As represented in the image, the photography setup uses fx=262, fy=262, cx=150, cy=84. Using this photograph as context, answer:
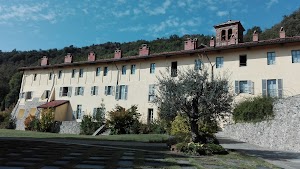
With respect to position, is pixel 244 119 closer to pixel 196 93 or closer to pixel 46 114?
pixel 196 93

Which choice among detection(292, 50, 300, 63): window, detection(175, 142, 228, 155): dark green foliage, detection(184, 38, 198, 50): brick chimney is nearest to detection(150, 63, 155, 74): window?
detection(184, 38, 198, 50): brick chimney

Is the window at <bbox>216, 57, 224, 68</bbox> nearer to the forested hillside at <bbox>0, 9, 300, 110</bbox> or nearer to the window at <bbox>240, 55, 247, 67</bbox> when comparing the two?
the window at <bbox>240, 55, 247, 67</bbox>

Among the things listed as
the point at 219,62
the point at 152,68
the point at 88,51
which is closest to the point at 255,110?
the point at 219,62

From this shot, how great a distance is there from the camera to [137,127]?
23.9 meters

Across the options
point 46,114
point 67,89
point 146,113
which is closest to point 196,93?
point 146,113

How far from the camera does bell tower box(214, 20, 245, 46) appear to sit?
28.6 m

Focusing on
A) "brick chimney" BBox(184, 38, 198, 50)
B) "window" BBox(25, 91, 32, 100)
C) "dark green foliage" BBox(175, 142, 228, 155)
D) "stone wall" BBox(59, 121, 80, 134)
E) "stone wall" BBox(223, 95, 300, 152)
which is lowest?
"stone wall" BBox(59, 121, 80, 134)

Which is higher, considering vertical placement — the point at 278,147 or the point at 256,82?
the point at 256,82

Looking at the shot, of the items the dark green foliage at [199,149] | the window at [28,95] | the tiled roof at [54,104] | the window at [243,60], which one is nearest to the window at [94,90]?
the tiled roof at [54,104]

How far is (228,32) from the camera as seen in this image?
29578 millimetres

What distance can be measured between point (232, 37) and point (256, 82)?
270 inches

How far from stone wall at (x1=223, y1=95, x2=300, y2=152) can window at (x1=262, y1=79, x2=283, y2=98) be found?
5.64m

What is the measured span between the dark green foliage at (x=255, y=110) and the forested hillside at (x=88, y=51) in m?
27.1

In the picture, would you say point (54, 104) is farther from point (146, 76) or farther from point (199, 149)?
point (199, 149)
